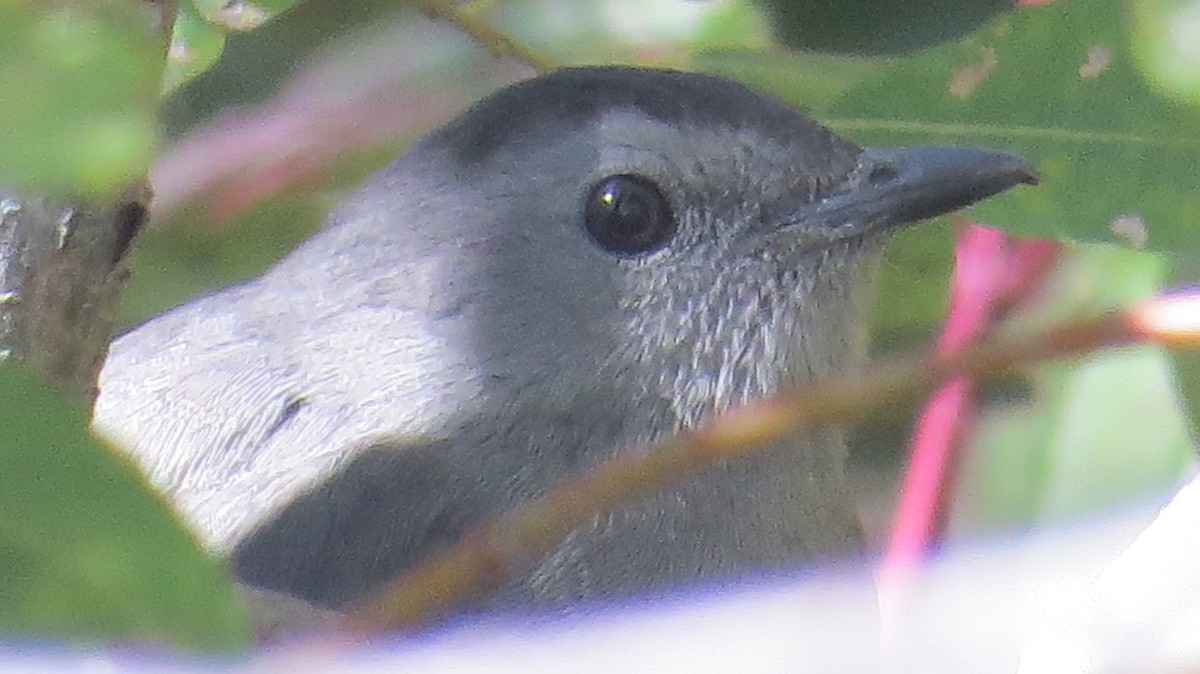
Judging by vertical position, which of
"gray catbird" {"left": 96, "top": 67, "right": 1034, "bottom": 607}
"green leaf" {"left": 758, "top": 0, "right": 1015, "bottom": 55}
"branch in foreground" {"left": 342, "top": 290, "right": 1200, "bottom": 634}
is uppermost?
"green leaf" {"left": 758, "top": 0, "right": 1015, "bottom": 55}

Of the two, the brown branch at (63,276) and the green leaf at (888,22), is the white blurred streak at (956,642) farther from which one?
the green leaf at (888,22)

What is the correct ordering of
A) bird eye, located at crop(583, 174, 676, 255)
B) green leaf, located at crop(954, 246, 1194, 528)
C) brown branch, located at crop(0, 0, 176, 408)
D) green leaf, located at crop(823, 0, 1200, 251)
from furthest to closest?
green leaf, located at crop(954, 246, 1194, 528)
bird eye, located at crop(583, 174, 676, 255)
green leaf, located at crop(823, 0, 1200, 251)
brown branch, located at crop(0, 0, 176, 408)

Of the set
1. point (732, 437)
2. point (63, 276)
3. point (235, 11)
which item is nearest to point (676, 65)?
point (235, 11)

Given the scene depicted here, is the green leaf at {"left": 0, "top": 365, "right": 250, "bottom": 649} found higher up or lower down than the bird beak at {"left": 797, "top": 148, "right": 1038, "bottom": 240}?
lower down

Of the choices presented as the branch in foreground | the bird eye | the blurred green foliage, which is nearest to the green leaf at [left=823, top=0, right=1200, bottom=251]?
the blurred green foliage

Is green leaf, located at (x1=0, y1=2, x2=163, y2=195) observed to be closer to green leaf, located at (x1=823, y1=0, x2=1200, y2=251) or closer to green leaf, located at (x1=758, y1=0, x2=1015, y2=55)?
green leaf, located at (x1=823, y1=0, x2=1200, y2=251)
